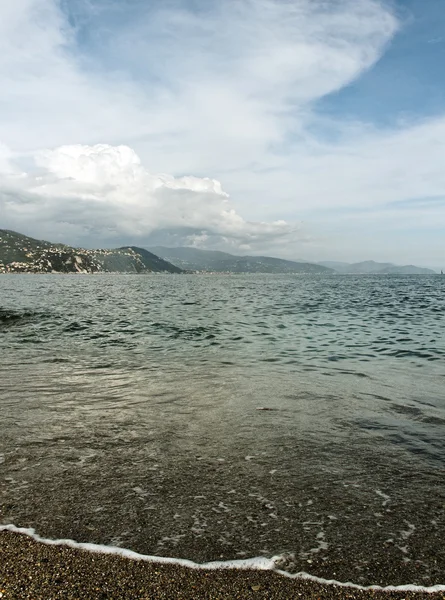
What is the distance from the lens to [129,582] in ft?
16.5

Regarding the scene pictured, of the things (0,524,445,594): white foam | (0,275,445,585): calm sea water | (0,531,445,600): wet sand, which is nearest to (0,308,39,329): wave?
(0,275,445,585): calm sea water

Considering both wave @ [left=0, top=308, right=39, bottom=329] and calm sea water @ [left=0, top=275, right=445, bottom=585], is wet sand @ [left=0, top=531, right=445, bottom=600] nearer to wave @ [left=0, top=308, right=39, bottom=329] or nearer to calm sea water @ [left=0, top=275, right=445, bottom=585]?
calm sea water @ [left=0, top=275, right=445, bottom=585]

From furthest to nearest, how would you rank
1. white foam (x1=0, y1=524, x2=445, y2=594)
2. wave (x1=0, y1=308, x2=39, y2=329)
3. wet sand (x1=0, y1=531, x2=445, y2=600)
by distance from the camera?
1. wave (x1=0, y1=308, x2=39, y2=329)
2. white foam (x1=0, y1=524, x2=445, y2=594)
3. wet sand (x1=0, y1=531, x2=445, y2=600)

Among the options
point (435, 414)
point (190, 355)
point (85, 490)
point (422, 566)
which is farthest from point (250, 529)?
point (190, 355)

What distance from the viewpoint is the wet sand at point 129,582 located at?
4.80m

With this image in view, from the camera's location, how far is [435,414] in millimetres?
12383

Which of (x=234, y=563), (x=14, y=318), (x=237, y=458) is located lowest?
(x=14, y=318)

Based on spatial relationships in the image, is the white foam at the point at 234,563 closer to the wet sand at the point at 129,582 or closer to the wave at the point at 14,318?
the wet sand at the point at 129,582

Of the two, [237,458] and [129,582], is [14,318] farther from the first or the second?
[129,582]

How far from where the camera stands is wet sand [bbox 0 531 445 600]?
4.80 metres

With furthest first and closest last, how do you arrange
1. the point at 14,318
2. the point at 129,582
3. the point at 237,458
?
the point at 14,318 → the point at 237,458 → the point at 129,582

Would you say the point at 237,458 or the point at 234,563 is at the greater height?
the point at 234,563

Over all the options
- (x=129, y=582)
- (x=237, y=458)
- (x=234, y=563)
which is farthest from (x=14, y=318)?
(x=234, y=563)

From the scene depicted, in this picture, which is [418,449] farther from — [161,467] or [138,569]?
[138,569]
